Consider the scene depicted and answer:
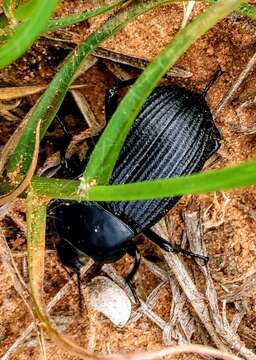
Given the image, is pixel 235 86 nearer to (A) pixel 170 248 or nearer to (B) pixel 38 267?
(A) pixel 170 248

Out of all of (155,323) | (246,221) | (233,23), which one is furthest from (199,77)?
(155,323)

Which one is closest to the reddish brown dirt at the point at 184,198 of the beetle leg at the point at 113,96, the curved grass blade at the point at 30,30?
the beetle leg at the point at 113,96

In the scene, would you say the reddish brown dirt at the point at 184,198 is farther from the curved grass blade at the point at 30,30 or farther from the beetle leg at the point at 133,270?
the curved grass blade at the point at 30,30

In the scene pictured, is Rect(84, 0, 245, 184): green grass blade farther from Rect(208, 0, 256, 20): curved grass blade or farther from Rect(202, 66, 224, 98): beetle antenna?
Rect(202, 66, 224, 98): beetle antenna

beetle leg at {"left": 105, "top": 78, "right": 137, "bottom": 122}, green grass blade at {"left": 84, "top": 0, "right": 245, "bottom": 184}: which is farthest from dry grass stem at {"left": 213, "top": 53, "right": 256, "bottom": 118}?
green grass blade at {"left": 84, "top": 0, "right": 245, "bottom": 184}

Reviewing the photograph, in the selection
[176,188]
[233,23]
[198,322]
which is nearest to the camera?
[176,188]

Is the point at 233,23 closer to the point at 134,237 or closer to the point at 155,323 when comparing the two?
the point at 134,237
